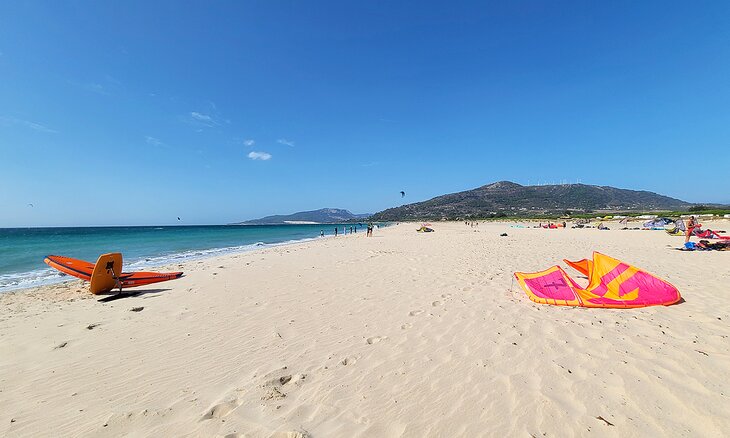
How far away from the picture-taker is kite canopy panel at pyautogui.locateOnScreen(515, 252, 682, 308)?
580cm

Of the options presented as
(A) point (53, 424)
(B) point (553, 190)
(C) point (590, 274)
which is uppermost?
(B) point (553, 190)

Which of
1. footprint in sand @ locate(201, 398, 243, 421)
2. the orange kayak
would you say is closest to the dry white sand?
footprint in sand @ locate(201, 398, 243, 421)

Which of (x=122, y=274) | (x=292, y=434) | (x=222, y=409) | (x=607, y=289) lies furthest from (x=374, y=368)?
(x=122, y=274)

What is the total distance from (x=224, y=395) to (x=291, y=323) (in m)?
2.39

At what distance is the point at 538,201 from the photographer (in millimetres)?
138250

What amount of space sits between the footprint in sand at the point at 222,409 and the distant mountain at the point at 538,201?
120784 mm

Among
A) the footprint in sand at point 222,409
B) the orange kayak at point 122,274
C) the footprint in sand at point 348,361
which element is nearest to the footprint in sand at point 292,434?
the footprint in sand at point 222,409

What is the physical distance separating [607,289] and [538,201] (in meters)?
152

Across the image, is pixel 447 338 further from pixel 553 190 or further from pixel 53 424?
pixel 553 190

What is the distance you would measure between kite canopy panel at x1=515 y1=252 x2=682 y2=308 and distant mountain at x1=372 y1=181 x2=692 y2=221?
115762 mm

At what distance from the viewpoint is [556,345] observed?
4.28 m

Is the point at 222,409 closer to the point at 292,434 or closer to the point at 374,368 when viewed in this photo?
the point at 292,434

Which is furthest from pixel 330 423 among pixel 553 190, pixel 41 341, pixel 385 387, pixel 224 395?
pixel 553 190

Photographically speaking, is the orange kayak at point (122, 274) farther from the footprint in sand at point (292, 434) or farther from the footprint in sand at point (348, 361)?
the footprint in sand at point (292, 434)
